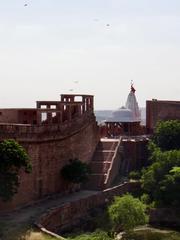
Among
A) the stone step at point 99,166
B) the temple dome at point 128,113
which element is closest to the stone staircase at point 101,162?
the stone step at point 99,166

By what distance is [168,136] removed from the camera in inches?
1902

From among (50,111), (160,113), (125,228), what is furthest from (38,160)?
(160,113)

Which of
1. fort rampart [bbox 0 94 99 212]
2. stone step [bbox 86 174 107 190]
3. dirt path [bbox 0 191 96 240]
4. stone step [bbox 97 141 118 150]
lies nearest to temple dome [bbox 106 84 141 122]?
stone step [bbox 97 141 118 150]

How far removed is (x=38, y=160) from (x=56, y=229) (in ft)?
18.4

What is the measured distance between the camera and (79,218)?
3875 cm

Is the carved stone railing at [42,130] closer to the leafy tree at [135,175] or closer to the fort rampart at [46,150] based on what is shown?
the fort rampart at [46,150]

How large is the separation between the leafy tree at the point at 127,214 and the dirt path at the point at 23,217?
14.7ft

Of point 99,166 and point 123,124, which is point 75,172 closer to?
point 99,166

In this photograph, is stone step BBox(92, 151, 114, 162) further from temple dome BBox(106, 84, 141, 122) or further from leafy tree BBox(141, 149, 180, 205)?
temple dome BBox(106, 84, 141, 122)

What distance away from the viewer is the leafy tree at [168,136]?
4816 centimetres

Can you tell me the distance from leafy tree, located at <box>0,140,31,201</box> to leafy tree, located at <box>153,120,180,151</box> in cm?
1786

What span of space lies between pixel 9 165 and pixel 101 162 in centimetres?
1615

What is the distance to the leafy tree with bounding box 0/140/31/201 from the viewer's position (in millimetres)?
32812

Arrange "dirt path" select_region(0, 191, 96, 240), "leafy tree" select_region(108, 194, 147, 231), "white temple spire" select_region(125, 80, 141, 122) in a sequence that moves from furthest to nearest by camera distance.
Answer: "white temple spire" select_region(125, 80, 141, 122) → "leafy tree" select_region(108, 194, 147, 231) → "dirt path" select_region(0, 191, 96, 240)
